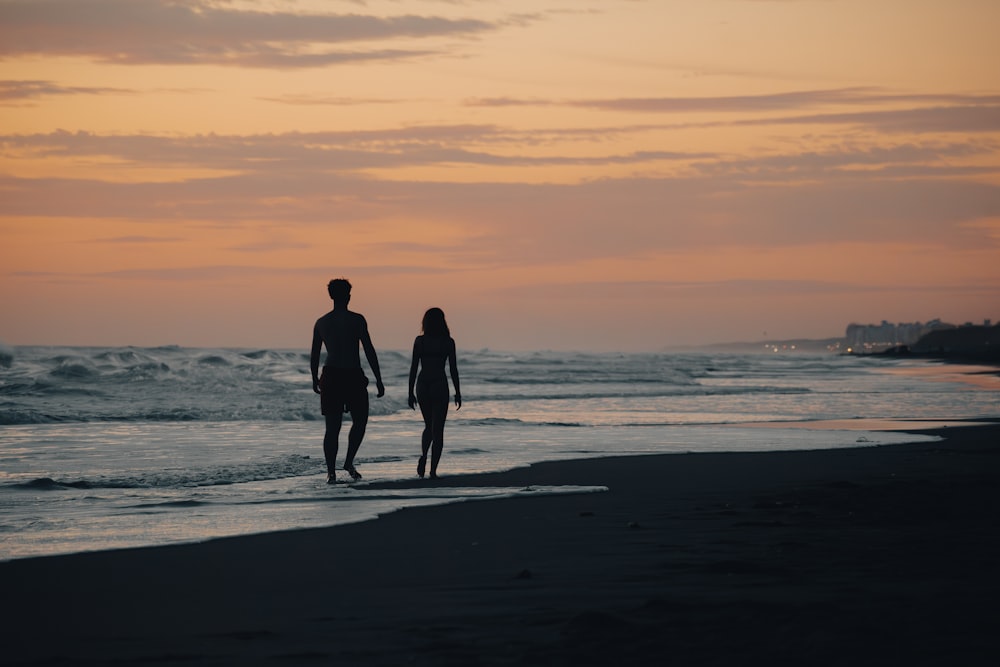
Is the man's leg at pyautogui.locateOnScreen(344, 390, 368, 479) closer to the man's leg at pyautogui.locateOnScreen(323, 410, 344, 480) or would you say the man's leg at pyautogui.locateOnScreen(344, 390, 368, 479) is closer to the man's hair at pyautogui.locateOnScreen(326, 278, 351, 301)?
the man's leg at pyautogui.locateOnScreen(323, 410, 344, 480)

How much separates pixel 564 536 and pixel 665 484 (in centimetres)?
345

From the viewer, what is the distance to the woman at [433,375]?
38.7 feet

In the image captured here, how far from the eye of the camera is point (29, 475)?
11219 millimetres

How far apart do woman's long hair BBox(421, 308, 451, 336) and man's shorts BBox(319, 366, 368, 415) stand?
101 cm

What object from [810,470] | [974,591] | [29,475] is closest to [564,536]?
[974,591]

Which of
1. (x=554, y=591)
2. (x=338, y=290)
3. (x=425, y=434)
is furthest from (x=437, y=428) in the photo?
(x=554, y=591)

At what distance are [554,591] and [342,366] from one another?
6398 millimetres

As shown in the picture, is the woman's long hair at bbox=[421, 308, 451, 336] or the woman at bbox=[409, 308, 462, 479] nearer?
the woman at bbox=[409, 308, 462, 479]

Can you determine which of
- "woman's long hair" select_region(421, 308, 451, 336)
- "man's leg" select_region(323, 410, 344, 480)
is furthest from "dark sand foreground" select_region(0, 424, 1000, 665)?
"woman's long hair" select_region(421, 308, 451, 336)

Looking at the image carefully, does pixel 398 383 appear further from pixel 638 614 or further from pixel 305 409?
pixel 638 614

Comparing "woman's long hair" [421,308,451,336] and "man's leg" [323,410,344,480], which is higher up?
"woman's long hair" [421,308,451,336]

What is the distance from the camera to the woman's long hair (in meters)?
12.1

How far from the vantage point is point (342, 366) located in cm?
1150

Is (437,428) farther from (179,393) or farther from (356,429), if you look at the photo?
(179,393)
